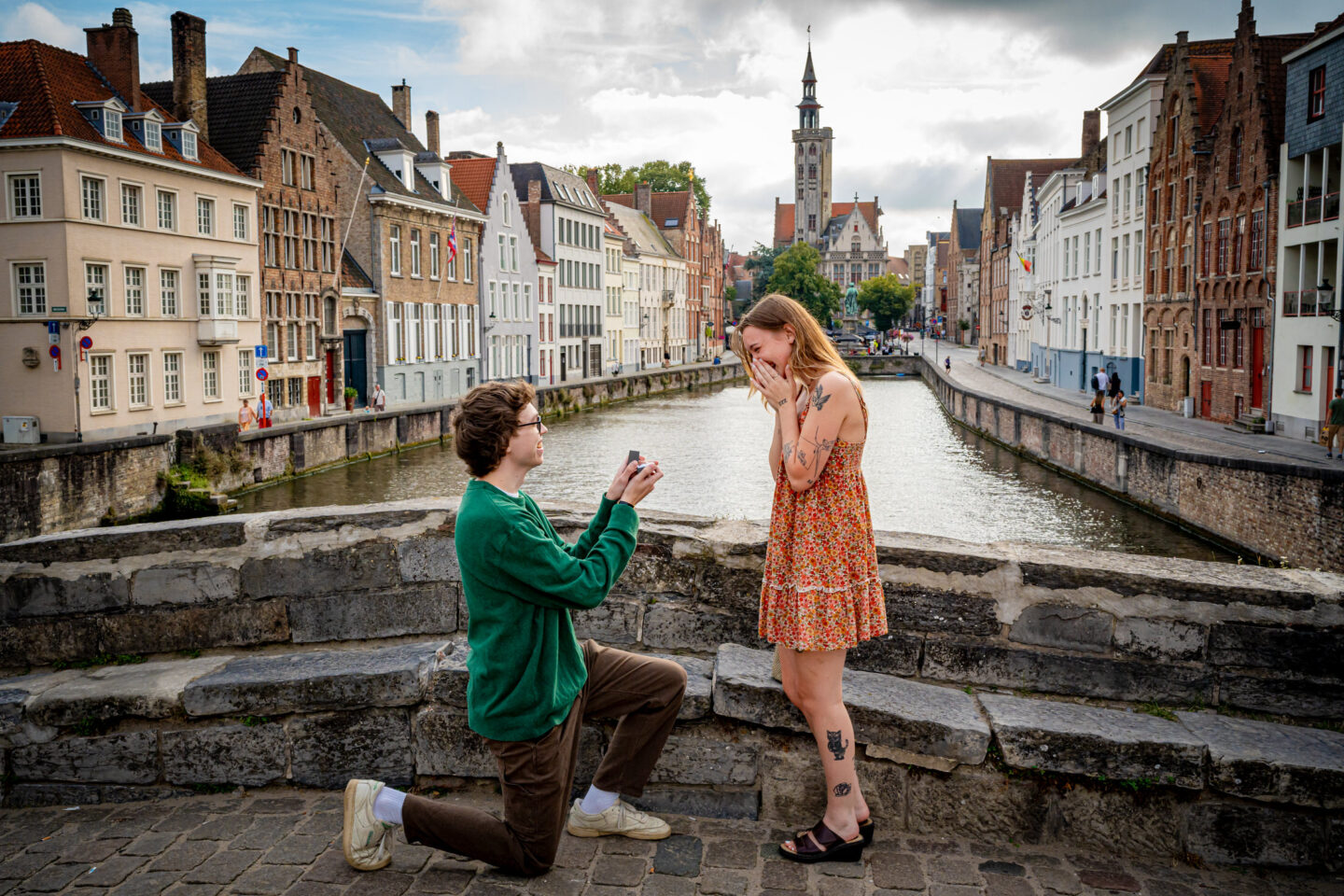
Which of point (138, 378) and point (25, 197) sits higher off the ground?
point (25, 197)

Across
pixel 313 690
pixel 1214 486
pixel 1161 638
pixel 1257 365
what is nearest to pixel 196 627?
pixel 313 690

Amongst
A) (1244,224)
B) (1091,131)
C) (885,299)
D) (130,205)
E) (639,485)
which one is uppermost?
(1091,131)

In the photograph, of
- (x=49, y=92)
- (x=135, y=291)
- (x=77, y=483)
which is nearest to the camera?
(x=77, y=483)

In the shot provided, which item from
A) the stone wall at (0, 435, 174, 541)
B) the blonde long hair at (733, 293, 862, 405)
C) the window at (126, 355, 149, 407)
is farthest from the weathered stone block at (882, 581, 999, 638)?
the window at (126, 355, 149, 407)

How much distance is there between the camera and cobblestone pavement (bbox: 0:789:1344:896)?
3785 millimetres

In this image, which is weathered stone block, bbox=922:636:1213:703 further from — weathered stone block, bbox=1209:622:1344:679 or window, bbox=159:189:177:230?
window, bbox=159:189:177:230

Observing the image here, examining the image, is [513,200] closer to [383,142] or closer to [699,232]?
[383,142]

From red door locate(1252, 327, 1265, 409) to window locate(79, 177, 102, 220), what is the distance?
2986cm

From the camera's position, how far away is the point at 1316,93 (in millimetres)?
26172

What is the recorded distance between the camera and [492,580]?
376 cm

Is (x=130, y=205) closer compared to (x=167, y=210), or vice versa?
(x=130, y=205)

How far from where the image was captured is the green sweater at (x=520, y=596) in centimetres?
371

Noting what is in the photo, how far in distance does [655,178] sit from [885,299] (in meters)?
46.2

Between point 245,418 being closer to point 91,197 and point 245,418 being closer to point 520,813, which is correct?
point 91,197
